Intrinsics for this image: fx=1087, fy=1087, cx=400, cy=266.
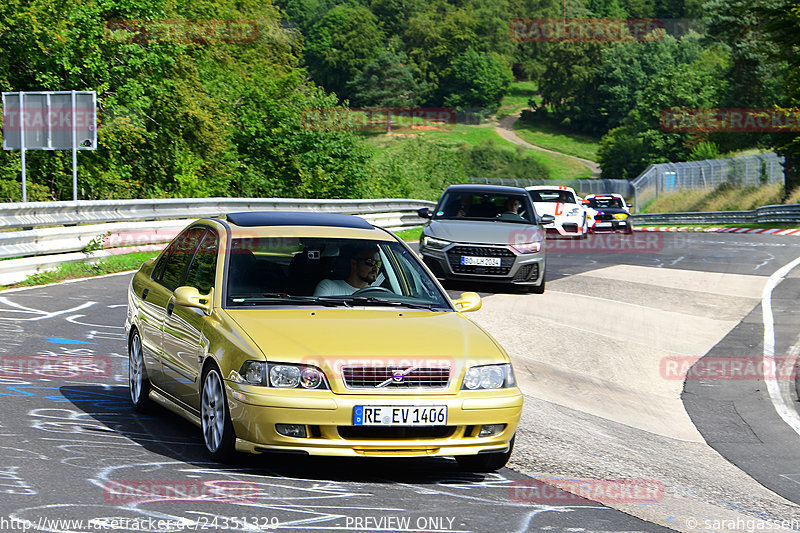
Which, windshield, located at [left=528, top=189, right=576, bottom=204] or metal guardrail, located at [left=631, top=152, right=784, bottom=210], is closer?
windshield, located at [left=528, top=189, right=576, bottom=204]

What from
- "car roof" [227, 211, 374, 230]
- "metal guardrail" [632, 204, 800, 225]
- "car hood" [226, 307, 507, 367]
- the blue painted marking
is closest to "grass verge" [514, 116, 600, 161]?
"metal guardrail" [632, 204, 800, 225]

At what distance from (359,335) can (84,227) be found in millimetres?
12745

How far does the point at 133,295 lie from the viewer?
8438 mm

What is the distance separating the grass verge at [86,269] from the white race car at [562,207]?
14.7 meters

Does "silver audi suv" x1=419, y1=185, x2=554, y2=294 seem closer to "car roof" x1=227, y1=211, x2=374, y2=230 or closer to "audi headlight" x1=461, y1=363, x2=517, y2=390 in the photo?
"car roof" x1=227, y1=211, x2=374, y2=230

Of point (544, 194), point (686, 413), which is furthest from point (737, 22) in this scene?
point (686, 413)

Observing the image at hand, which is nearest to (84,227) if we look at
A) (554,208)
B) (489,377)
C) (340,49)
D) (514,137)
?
(489,377)

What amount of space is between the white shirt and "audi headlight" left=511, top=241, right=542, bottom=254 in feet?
31.0

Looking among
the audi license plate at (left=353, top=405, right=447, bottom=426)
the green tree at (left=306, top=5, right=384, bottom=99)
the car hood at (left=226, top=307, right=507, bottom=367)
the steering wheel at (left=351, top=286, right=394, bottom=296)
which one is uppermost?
the green tree at (left=306, top=5, right=384, bottom=99)

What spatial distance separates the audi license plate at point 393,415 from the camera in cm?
590

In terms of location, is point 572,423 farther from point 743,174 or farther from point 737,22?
point 737,22
